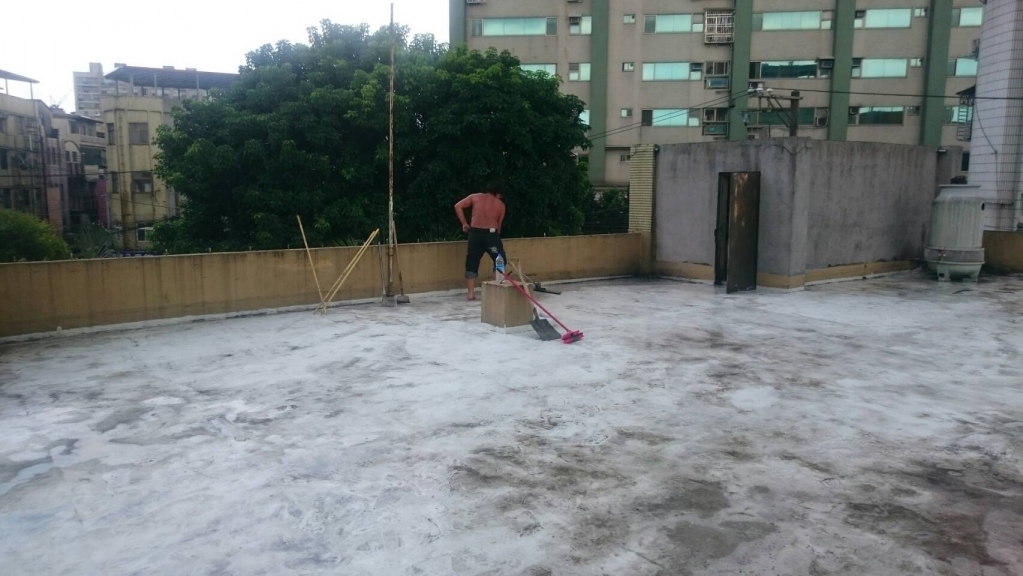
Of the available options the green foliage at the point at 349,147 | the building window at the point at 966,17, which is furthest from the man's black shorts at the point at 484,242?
the building window at the point at 966,17

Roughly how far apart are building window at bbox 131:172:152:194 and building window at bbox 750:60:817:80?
3650cm

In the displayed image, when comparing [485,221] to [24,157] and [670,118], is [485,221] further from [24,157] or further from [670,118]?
[24,157]

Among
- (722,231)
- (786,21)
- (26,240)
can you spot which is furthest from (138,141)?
(722,231)

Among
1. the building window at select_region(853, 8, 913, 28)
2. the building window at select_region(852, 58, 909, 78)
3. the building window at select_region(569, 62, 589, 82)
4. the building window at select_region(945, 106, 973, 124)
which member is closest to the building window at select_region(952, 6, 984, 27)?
the building window at select_region(853, 8, 913, 28)

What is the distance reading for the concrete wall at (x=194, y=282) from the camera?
26.9ft

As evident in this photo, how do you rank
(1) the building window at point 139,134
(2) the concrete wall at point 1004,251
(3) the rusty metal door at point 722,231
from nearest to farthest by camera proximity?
1. (3) the rusty metal door at point 722,231
2. (2) the concrete wall at point 1004,251
3. (1) the building window at point 139,134

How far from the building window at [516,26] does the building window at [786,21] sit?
10.2m

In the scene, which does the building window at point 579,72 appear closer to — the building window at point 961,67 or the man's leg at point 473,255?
the building window at point 961,67

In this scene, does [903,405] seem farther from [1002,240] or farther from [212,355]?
[1002,240]

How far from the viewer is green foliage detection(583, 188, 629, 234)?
31.5m

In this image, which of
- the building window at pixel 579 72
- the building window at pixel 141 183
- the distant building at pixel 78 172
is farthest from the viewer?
the distant building at pixel 78 172

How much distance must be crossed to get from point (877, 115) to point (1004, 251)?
973 inches

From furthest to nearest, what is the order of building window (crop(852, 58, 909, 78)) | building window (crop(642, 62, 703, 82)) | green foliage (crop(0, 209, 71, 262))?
building window (crop(642, 62, 703, 82)) < building window (crop(852, 58, 909, 78)) < green foliage (crop(0, 209, 71, 262))

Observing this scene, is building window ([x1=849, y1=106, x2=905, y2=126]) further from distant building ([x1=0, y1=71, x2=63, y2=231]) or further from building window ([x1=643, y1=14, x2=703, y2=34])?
distant building ([x1=0, y1=71, x2=63, y2=231])
